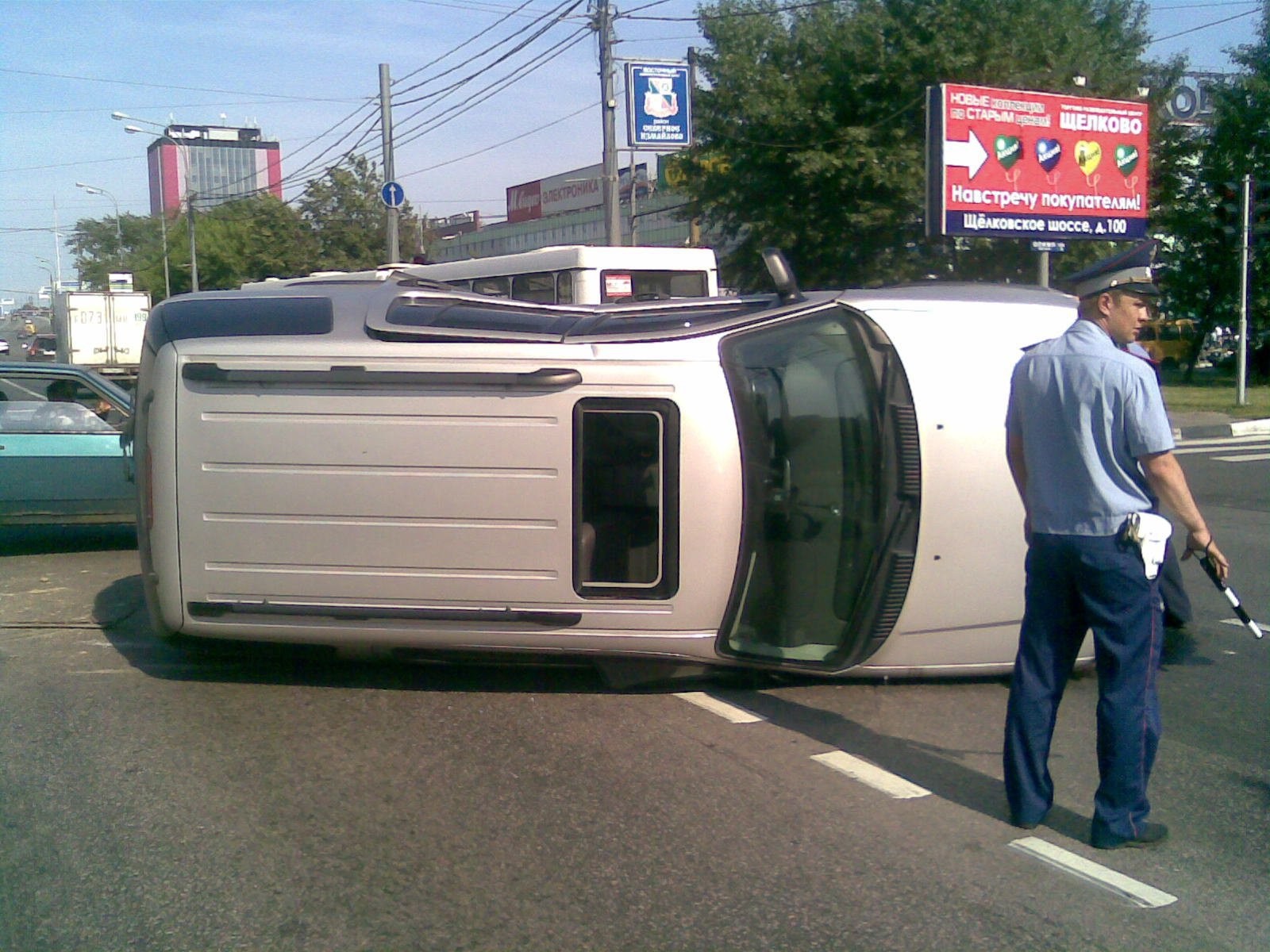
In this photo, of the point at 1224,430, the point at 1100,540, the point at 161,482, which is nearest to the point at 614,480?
the point at 161,482

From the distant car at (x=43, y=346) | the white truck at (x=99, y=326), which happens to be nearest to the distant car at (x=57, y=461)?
the white truck at (x=99, y=326)

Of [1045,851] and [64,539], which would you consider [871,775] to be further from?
[64,539]

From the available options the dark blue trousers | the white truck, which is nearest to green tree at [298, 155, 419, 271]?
the white truck

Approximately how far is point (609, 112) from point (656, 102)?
0.90 m

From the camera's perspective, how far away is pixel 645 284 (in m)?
15.8

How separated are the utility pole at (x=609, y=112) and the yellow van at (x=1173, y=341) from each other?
20152mm

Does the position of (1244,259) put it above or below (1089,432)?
above

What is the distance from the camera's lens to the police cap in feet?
13.8

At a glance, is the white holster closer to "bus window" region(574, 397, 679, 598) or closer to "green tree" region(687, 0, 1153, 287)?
"bus window" region(574, 397, 679, 598)

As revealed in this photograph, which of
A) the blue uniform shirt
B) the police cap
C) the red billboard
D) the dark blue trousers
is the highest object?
the red billboard

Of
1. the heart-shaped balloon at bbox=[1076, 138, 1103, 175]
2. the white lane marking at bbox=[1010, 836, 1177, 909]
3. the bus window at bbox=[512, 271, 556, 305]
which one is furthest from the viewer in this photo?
the heart-shaped balloon at bbox=[1076, 138, 1103, 175]

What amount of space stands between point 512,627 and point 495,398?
1.08m

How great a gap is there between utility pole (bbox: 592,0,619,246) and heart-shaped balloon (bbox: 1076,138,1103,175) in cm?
881

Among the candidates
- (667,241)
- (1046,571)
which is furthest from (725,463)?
(667,241)
